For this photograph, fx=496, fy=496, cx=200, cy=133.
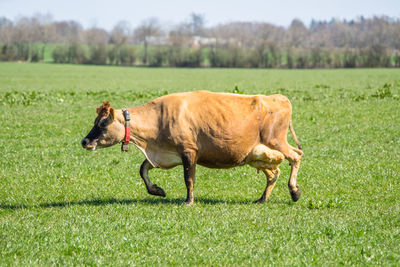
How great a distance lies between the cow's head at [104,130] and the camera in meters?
9.06

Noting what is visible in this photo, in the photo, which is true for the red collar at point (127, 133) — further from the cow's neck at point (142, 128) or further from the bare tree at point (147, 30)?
the bare tree at point (147, 30)

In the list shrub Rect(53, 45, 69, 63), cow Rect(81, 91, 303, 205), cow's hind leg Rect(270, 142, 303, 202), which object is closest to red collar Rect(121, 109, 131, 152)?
cow Rect(81, 91, 303, 205)

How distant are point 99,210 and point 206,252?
3.02 meters

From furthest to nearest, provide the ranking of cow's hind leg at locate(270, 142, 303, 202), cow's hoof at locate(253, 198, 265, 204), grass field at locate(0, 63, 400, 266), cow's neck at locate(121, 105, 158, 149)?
cow's hoof at locate(253, 198, 265, 204), cow's hind leg at locate(270, 142, 303, 202), cow's neck at locate(121, 105, 158, 149), grass field at locate(0, 63, 400, 266)

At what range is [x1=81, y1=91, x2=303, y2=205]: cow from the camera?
9.26m

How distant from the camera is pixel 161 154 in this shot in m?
9.41

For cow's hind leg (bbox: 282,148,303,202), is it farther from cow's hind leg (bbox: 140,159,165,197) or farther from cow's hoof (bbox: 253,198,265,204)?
cow's hind leg (bbox: 140,159,165,197)

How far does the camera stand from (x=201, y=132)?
368 inches

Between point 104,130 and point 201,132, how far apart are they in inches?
70.9

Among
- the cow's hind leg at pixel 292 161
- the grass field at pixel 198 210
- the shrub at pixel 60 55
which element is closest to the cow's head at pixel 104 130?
the grass field at pixel 198 210

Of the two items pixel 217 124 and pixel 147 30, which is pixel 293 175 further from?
pixel 147 30

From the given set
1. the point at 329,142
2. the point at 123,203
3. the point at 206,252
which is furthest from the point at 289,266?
the point at 329,142

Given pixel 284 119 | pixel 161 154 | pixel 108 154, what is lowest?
pixel 108 154

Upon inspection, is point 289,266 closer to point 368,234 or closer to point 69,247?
point 368,234
